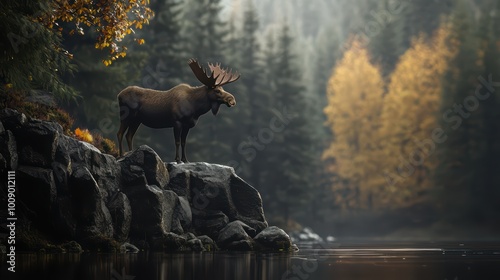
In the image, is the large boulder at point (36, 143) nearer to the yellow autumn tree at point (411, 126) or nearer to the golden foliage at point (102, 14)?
the golden foliage at point (102, 14)

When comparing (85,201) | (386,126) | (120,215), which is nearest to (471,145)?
(386,126)

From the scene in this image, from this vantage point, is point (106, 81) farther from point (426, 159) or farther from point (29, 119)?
point (426, 159)

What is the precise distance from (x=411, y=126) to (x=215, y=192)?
105ft

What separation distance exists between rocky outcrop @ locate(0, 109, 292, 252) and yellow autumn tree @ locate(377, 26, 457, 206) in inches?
1190

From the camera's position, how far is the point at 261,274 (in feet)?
Result: 40.1

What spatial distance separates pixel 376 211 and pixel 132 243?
38.3m

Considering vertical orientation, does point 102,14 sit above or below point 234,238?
above

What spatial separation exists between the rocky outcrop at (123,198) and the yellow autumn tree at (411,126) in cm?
3022

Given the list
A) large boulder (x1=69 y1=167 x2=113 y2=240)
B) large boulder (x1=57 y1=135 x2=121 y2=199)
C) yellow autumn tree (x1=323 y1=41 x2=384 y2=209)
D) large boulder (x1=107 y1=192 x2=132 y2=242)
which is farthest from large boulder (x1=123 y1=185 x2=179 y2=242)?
yellow autumn tree (x1=323 y1=41 x2=384 y2=209)

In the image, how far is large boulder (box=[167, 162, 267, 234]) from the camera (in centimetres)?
2234

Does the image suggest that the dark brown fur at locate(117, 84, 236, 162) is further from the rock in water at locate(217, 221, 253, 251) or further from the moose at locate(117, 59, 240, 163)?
the rock in water at locate(217, 221, 253, 251)

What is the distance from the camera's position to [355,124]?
5784 centimetres

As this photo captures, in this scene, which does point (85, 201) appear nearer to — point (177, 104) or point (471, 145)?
point (177, 104)

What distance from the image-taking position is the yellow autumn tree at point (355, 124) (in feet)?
186
